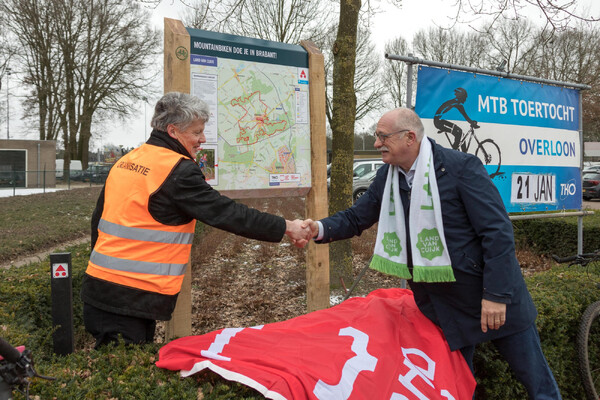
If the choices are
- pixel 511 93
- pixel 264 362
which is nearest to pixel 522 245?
pixel 511 93

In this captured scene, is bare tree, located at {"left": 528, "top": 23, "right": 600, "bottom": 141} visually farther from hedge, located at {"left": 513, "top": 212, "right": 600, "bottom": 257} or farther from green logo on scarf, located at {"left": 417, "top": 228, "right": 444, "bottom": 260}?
green logo on scarf, located at {"left": 417, "top": 228, "right": 444, "bottom": 260}

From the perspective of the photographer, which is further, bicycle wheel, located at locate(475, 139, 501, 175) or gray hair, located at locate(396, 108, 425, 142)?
bicycle wheel, located at locate(475, 139, 501, 175)

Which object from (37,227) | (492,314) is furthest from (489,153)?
(37,227)

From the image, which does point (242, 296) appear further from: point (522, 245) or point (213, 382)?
point (522, 245)

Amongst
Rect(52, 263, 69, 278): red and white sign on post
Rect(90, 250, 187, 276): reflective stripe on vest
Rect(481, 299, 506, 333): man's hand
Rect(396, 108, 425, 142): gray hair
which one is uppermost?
Rect(396, 108, 425, 142): gray hair

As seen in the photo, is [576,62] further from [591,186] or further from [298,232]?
[298,232]

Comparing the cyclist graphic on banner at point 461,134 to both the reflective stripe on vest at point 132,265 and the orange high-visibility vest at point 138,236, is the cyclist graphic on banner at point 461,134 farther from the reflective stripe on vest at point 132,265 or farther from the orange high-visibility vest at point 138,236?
the reflective stripe on vest at point 132,265

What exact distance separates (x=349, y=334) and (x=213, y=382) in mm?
804

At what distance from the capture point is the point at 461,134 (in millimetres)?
4605

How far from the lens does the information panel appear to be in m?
3.68

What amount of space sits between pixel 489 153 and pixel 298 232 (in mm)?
2669

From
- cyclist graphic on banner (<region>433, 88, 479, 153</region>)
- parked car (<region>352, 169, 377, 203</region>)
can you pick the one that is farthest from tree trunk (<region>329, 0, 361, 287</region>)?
parked car (<region>352, 169, 377, 203</region>)

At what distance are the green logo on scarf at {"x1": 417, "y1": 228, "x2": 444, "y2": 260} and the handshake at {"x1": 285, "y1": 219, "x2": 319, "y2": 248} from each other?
79 centimetres


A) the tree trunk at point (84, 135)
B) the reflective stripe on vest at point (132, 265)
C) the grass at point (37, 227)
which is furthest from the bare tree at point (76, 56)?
the reflective stripe on vest at point (132, 265)
